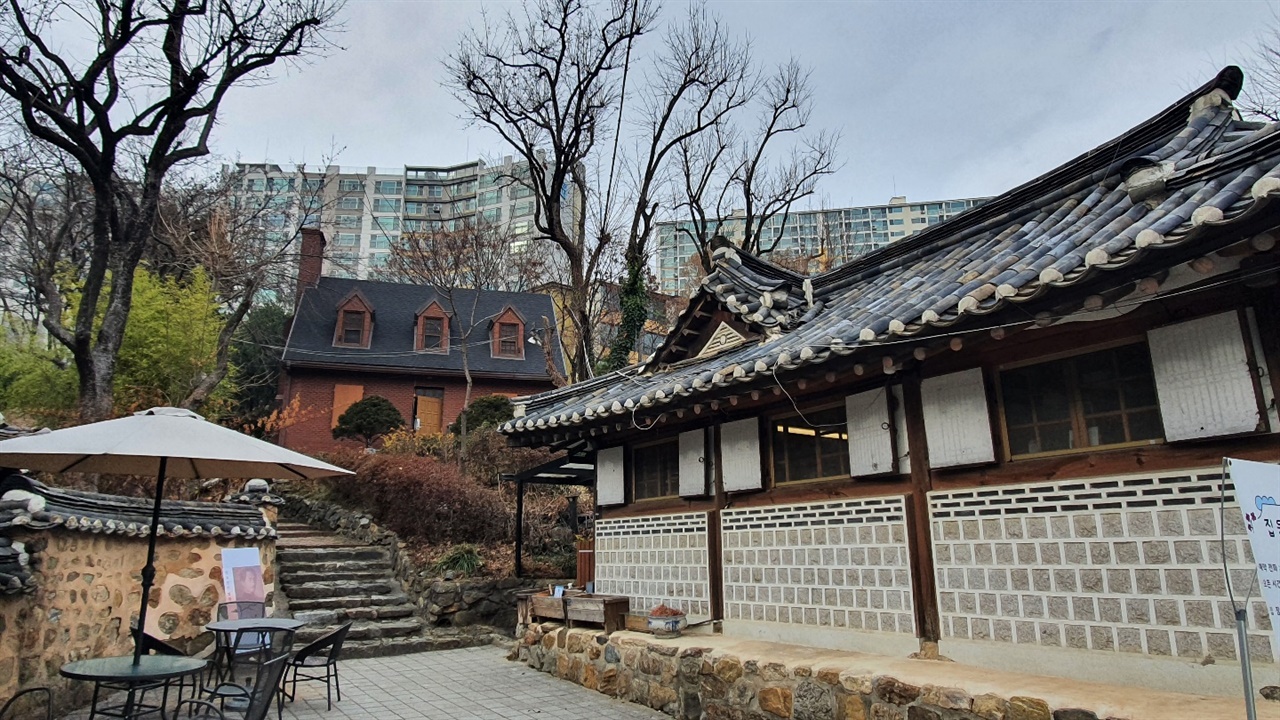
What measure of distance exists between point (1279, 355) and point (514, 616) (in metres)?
10.2

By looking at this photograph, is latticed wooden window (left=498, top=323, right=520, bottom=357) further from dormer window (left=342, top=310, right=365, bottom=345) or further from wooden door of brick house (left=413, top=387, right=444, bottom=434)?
dormer window (left=342, top=310, right=365, bottom=345)

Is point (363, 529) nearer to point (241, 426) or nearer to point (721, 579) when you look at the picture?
point (241, 426)

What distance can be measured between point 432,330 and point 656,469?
18353 mm

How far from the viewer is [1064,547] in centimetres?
451

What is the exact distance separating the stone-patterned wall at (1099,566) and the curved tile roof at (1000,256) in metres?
1.42

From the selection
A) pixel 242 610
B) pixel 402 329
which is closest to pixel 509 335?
pixel 402 329

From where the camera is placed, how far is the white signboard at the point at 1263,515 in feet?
8.27

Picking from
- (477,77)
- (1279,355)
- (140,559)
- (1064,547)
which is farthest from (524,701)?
(477,77)

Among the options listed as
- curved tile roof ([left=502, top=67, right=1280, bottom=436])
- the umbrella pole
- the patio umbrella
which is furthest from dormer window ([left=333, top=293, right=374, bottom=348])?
the umbrella pole

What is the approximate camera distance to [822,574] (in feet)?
19.9

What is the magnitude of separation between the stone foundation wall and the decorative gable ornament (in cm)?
331

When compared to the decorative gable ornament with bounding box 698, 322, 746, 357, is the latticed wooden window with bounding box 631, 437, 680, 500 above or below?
below

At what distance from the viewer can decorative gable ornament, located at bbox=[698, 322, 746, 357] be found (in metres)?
8.00

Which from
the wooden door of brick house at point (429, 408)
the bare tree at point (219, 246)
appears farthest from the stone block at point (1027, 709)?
the wooden door of brick house at point (429, 408)
